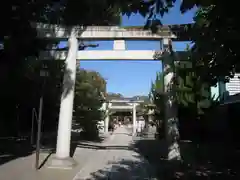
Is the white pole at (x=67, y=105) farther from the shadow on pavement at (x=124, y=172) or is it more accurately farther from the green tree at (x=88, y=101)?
the green tree at (x=88, y=101)

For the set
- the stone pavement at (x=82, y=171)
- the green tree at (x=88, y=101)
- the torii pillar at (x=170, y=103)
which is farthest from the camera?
the green tree at (x=88, y=101)

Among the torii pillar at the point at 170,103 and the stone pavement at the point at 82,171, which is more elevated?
the torii pillar at the point at 170,103

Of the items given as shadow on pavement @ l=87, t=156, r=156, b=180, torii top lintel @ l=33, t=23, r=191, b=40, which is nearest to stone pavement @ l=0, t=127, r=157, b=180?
shadow on pavement @ l=87, t=156, r=156, b=180

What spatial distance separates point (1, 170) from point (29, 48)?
21.7 feet

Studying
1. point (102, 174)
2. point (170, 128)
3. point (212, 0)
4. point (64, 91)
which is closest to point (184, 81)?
point (170, 128)

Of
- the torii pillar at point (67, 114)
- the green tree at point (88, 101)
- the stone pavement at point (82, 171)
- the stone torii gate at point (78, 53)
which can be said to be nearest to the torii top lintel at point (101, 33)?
the stone torii gate at point (78, 53)

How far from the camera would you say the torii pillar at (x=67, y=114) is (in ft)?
→ 42.5

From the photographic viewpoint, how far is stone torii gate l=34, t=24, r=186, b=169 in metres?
13.4

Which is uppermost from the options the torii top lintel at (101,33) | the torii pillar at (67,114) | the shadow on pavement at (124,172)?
the torii top lintel at (101,33)

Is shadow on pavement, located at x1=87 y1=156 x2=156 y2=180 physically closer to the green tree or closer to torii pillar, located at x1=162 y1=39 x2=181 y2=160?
torii pillar, located at x1=162 y1=39 x2=181 y2=160

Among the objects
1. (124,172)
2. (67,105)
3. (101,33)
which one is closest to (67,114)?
(67,105)

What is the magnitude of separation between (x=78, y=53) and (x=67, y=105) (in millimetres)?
2268

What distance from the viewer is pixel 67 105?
1352 cm

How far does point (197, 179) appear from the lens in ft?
32.7
